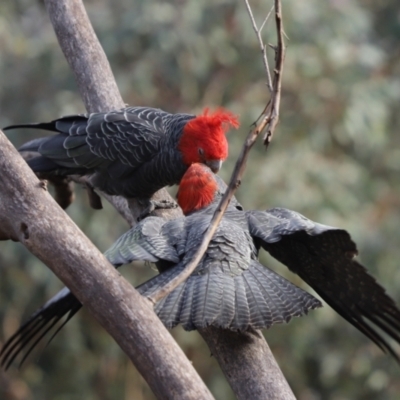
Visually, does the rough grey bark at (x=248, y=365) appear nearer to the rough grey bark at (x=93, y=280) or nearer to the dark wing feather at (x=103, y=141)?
the rough grey bark at (x=93, y=280)

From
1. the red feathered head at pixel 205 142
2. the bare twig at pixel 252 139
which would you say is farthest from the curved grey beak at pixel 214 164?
the bare twig at pixel 252 139

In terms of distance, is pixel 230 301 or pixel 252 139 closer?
pixel 252 139

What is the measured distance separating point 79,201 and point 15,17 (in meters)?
2.98

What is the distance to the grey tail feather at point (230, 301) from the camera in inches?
Result: 117

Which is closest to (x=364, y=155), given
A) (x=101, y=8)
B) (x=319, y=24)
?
(x=319, y=24)

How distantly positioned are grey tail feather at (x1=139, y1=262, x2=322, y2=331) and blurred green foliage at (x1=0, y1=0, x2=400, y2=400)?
401 cm

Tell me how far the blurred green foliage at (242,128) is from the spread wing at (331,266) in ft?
11.9

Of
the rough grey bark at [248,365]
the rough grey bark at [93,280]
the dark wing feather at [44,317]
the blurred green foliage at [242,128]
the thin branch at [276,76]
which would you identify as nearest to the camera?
the rough grey bark at [93,280]

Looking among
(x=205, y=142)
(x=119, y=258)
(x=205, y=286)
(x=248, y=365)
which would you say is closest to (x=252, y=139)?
(x=205, y=286)

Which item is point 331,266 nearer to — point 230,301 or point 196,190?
point 230,301

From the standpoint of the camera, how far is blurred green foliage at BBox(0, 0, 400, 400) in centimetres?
756

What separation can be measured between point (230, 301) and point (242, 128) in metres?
4.56

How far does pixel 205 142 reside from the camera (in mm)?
4348

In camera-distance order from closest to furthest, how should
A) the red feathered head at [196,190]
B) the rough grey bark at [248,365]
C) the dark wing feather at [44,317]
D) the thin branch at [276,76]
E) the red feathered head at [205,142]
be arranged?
the thin branch at [276,76]
the dark wing feather at [44,317]
the rough grey bark at [248,365]
the red feathered head at [196,190]
the red feathered head at [205,142]
